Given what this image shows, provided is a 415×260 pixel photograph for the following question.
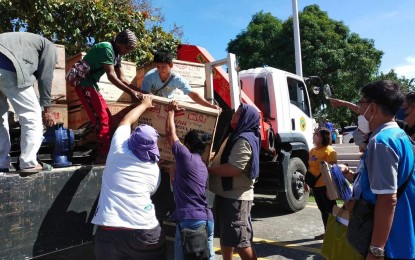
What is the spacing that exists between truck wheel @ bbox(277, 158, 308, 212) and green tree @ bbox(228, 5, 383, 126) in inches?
523

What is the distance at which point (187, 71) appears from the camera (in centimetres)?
525

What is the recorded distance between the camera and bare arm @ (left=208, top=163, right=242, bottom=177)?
3.40m

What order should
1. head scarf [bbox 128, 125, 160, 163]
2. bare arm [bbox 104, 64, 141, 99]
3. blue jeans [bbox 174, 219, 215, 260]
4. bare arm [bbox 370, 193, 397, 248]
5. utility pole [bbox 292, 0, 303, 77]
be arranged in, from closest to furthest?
bare arm [bbox 370, 193, 397, 248] < head scarf [bbox 128, 125, 160, 163] < blue jeans [bbox 174, 219, 215, 260] < bare arm [bbox 104, 64, 141, 99] < utility pole [bbox 292, 0, 303, 77]

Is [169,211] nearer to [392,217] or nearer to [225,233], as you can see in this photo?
[225,233]

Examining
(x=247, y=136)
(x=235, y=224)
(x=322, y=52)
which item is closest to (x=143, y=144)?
(x=247, y=136)

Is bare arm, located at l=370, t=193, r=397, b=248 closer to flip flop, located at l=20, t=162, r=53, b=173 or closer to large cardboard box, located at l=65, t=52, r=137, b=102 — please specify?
flip flop, located at l=20, t=162, r=53, b=173

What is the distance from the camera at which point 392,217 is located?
200 centimetres

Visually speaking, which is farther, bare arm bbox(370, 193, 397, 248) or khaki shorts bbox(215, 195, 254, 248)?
khaki shorts bbox(215, 195, 254, 248)

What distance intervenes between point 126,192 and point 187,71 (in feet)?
9.47

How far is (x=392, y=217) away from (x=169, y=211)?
7.54 feet

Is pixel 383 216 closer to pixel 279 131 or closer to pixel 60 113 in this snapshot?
pixel 60 113

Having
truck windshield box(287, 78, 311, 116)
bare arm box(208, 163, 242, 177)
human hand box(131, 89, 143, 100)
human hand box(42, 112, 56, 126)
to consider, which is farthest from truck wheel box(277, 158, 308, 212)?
human hand box(42, 112, 56, 126)

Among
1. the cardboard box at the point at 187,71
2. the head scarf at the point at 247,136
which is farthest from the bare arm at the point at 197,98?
the head scarf at the point at 247,136

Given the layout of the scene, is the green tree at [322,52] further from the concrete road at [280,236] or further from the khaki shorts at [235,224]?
the khaki shorts at [235,224]
